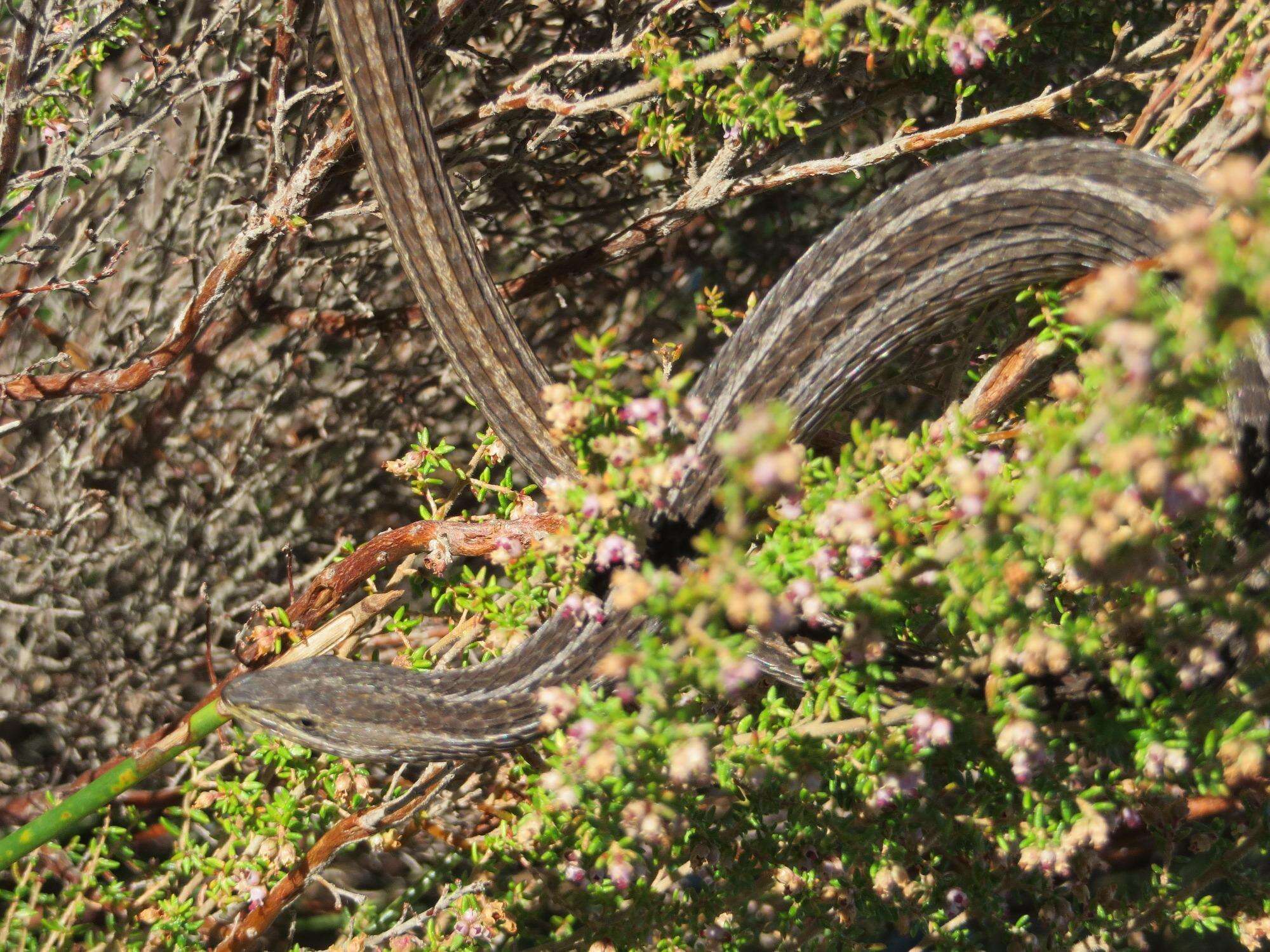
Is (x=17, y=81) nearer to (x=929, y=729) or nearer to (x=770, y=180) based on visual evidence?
(x=770, y=180)

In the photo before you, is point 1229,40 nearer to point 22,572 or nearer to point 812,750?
point 812,750

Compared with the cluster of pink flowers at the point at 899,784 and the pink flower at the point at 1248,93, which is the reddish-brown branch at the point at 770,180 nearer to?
the pink flower at the point at 1248,93

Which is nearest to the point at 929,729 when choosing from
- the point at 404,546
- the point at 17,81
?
the point at 404,546

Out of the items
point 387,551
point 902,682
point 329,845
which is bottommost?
point 329,845

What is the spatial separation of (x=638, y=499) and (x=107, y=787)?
1494mm

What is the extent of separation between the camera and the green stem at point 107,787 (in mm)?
2102

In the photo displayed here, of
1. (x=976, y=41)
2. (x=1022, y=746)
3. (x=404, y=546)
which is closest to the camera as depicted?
(x=1022, y=746)

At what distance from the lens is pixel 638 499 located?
4.51 feet

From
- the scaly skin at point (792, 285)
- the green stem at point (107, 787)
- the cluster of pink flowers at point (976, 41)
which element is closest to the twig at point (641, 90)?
the cluster of pink flowers at point (976, 41)

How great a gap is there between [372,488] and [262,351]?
0.70 meters

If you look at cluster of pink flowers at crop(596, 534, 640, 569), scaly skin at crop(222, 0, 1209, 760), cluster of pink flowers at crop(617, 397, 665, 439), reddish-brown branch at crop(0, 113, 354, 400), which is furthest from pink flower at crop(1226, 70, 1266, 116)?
reddish-brown branch at crop(0, 113, 354, 400)

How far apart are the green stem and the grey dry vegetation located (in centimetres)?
25

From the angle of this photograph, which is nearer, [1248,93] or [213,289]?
[1248,93]

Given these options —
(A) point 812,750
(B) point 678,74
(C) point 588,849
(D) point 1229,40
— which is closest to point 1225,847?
(A) point 812,750
